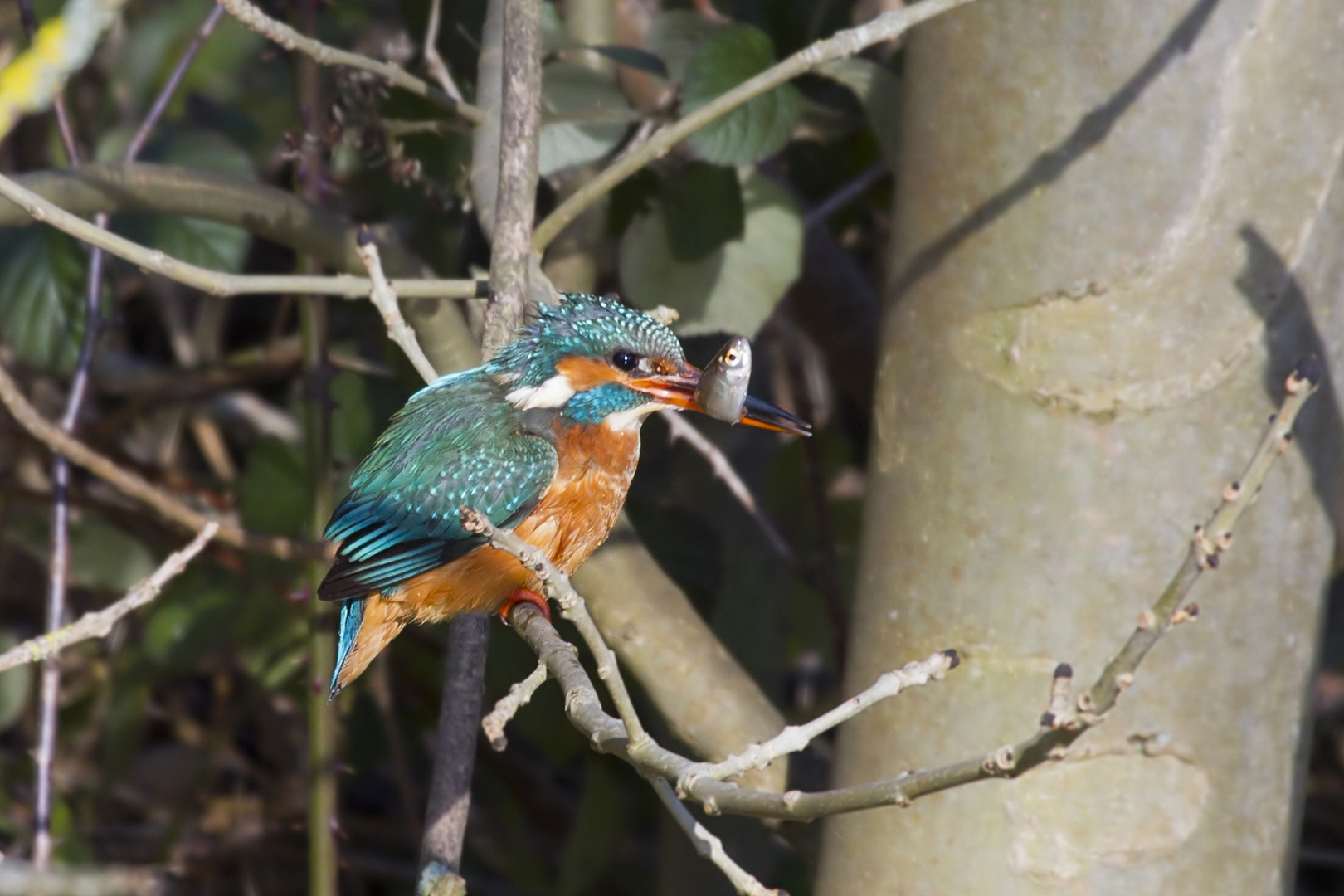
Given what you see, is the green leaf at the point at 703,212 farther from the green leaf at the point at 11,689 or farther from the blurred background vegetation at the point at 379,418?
the green leaf at the point at 11,689

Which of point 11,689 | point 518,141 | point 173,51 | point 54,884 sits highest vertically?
point 173,51

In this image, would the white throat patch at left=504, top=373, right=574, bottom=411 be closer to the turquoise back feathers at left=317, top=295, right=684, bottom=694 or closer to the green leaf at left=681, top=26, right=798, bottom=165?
the turquoise back feathers at left=317, top=295, right=684, bottom=694

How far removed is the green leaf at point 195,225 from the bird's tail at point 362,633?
766 millimetres

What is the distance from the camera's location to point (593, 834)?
2.81 metres

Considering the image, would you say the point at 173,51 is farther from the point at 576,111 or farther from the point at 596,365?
the point at 596,365

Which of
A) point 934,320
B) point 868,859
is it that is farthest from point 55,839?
point 934,320

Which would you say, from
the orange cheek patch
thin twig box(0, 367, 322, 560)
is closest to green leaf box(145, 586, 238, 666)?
thin twig box(0, 367, 322, 560)

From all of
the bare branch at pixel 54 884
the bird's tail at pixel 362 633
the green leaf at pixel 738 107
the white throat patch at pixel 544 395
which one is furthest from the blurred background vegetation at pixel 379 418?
the bare branch at pixel 54 884

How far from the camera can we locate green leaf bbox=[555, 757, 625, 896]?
2807 millimetres

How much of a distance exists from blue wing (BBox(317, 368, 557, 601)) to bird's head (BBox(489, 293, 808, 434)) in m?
0.05

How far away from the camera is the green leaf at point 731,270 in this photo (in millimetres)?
2197

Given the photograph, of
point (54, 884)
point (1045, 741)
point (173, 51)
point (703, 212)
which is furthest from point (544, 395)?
point (173, 51)

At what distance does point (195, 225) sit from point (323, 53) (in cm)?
106

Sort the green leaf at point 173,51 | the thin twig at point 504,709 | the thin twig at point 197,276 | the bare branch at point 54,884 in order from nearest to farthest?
the bare branch at point 54,884 → the thin twig at point 504,709 → the thin twig at point 197,276 → the green leaf at point 173,51
